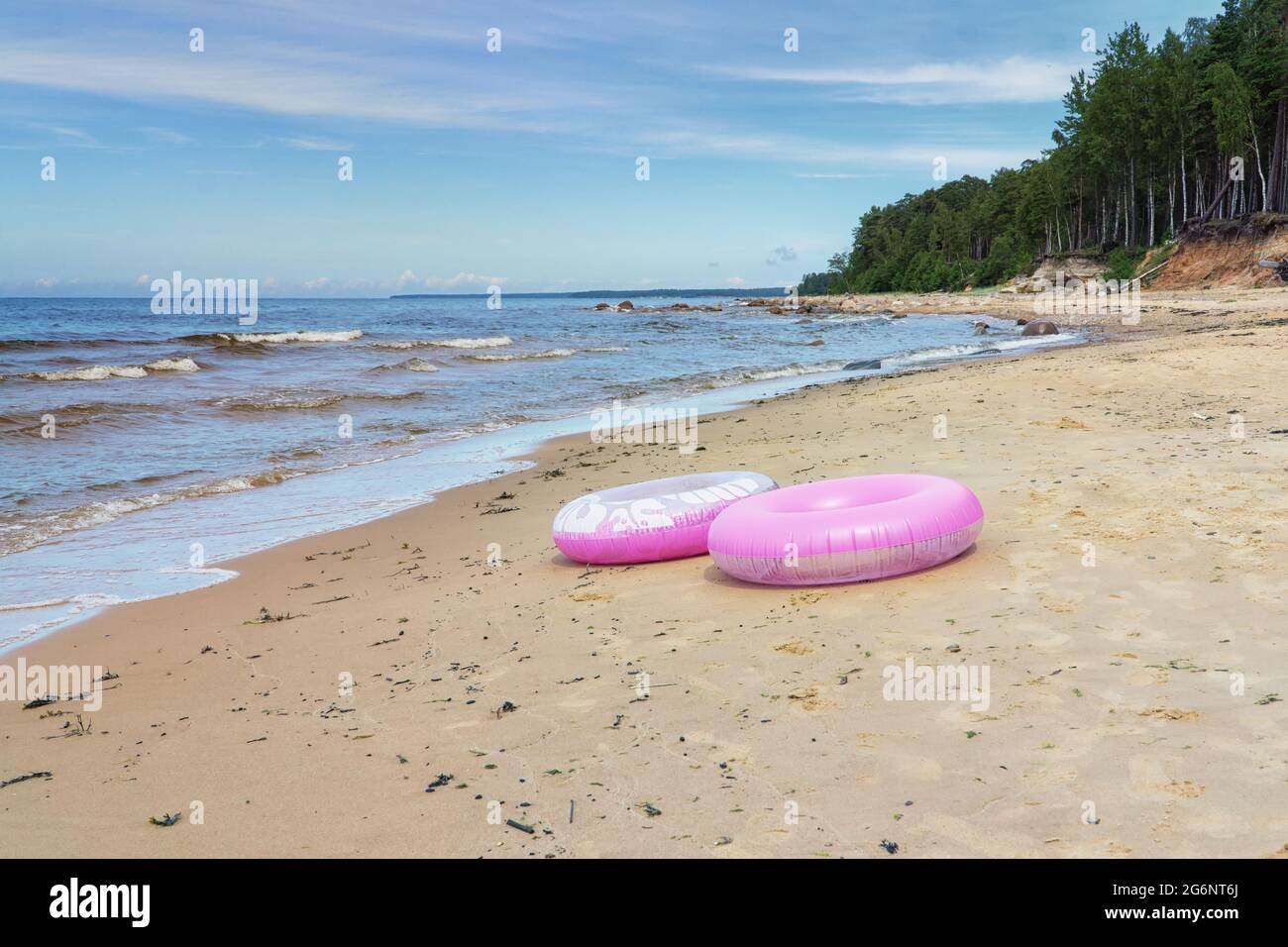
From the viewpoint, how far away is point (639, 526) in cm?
725

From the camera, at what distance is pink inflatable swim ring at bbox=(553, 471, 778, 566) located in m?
7.25

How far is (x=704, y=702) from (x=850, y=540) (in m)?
1.88

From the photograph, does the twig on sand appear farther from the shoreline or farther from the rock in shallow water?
the rock in shallow water

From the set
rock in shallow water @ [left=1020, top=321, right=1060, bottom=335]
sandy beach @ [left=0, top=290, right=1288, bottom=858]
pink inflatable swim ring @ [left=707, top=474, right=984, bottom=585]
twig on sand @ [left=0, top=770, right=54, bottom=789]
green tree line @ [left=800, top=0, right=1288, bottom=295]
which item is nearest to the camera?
sandy beach @ [left=0, top=290, right=1288, bottom=858]

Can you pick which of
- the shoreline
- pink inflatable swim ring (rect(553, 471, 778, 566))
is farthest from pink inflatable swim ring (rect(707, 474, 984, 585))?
the shoreline

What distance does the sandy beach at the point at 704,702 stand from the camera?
3490 mm

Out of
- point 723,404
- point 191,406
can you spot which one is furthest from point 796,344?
point 191,406

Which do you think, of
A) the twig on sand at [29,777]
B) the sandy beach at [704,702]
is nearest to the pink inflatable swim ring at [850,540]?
the sandy beach at [704,702]

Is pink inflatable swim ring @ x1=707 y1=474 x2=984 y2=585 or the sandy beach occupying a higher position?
pink inflatable swim ring @ x1=707 y1=474 x2=984 y2=585

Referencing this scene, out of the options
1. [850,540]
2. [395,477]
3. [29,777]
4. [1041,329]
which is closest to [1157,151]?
[1041,329]

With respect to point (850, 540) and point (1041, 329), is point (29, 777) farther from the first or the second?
point (1041, 329)

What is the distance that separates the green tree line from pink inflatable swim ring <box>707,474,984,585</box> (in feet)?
154
